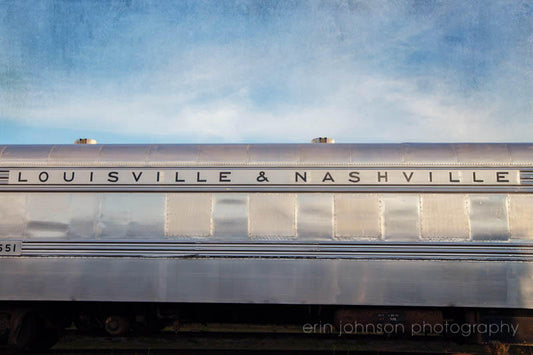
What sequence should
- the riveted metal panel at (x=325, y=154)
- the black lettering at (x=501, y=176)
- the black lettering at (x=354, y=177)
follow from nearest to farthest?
the black lettering at (x=501, y=176), the black lettering at (x=354, y=177), the riveted metal panel at (x=325, y=154)

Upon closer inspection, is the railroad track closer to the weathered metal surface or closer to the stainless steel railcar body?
the stainless steel railcar body

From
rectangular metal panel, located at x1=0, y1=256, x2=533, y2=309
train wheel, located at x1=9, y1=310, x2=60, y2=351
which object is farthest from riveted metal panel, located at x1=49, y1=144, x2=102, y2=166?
train wheel, located at x1=9, y1=310, x2=60, y2=351

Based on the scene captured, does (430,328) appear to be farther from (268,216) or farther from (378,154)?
(268,216)

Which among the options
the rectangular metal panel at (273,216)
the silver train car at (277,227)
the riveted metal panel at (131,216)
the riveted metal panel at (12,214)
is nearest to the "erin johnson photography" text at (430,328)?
the silver train car at (277,227)

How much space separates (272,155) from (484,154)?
10.0ft

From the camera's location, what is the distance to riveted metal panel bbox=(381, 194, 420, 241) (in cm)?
541

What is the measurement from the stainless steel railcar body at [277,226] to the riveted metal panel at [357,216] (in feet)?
0.05

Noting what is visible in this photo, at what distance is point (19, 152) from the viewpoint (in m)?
6.00

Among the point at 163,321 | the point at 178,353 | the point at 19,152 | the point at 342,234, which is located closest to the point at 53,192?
the point at 19,152

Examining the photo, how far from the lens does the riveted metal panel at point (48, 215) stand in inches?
223

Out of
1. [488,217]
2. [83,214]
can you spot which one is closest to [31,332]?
[83,214]

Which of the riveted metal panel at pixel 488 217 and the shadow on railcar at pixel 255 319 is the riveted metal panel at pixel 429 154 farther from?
the shadow on railcar at pixel 255 319

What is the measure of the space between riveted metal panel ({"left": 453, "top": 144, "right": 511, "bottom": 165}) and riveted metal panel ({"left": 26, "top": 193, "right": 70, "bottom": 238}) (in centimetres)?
576

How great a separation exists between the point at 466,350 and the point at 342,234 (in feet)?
10.7
